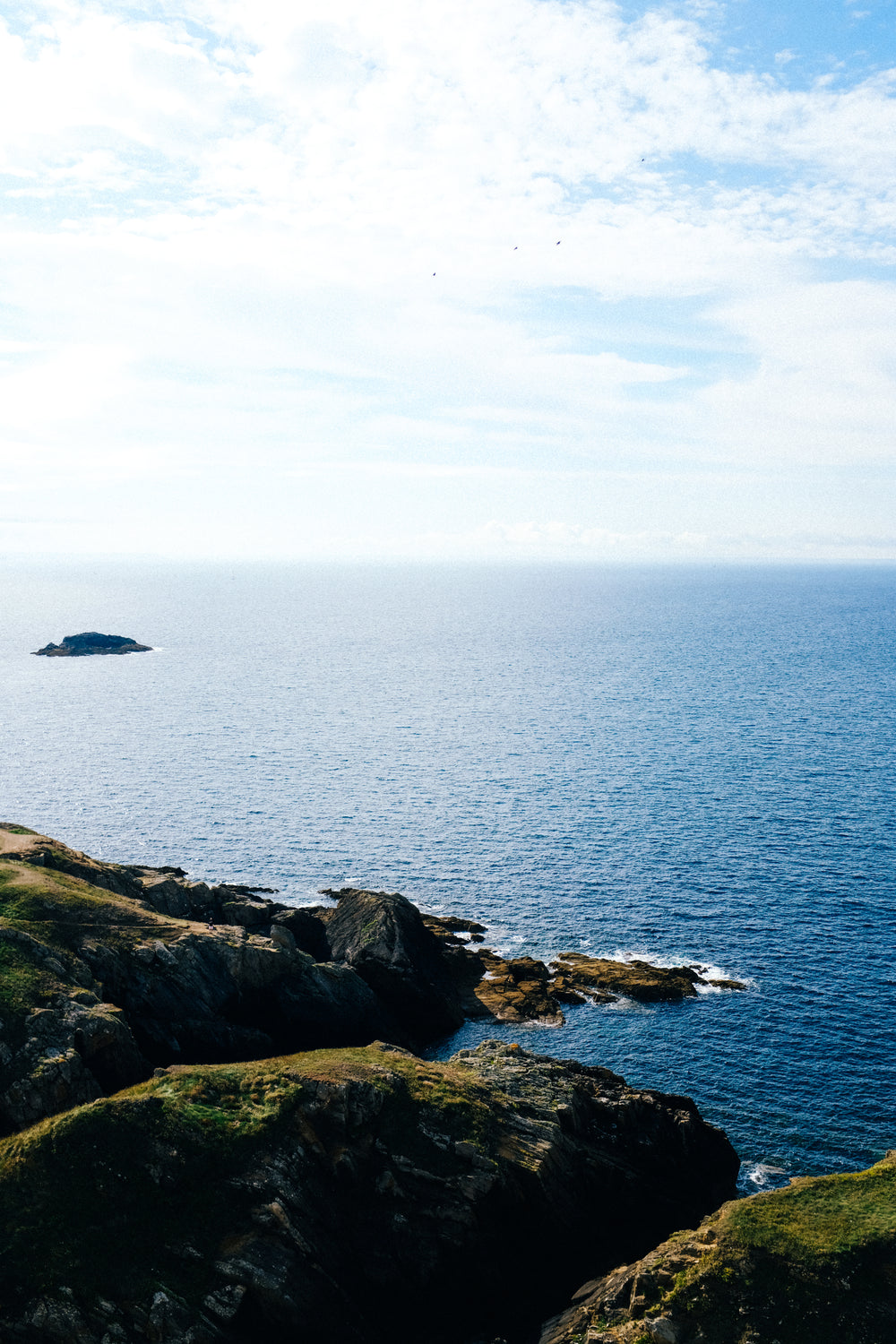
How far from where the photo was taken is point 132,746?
136 metres

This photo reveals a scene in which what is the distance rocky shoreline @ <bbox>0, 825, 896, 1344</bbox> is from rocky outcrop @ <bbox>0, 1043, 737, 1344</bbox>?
0.08 m

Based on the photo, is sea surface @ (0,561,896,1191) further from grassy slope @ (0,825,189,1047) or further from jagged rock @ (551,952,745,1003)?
grassy slope @ (0,825,189,1047)

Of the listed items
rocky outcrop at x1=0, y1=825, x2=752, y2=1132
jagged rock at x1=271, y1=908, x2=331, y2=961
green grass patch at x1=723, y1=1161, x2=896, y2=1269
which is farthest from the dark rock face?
green grass patch at x1=723, y1=1161, x2=896, y2=1269

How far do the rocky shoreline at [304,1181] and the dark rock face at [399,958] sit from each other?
32.0 feet

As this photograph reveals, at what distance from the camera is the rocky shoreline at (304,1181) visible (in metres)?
32.0

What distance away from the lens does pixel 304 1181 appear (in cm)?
3669

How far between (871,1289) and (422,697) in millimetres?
150743

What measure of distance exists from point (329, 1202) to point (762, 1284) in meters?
A: 17.2

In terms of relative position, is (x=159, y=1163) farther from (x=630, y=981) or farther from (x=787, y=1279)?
(x=630, y=981)

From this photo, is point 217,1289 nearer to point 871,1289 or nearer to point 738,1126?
point 871,1289

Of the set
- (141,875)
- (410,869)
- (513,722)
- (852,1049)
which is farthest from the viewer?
(513,722)

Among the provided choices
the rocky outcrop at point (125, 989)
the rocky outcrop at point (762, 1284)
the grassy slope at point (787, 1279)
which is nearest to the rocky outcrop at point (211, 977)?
the rocky outcrop at point (125, 989)

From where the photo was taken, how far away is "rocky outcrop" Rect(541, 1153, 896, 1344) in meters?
31.2

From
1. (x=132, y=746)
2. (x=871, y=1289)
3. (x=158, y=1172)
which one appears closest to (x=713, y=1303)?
(x=871, y=1289)
